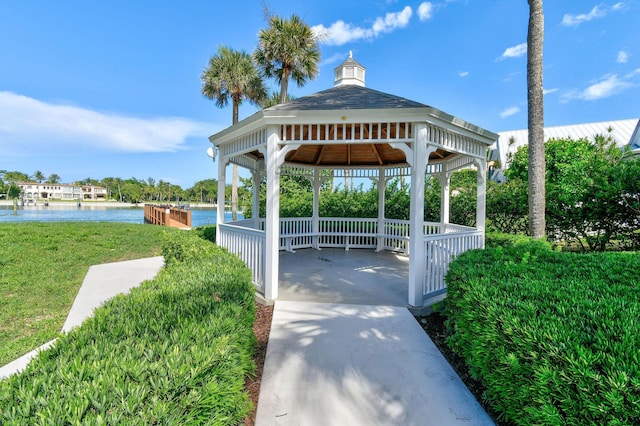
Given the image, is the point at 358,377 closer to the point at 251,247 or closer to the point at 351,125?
the point at 251,247

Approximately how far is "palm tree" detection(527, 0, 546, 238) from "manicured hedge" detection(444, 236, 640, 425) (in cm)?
332

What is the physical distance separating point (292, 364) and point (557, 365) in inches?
83.9

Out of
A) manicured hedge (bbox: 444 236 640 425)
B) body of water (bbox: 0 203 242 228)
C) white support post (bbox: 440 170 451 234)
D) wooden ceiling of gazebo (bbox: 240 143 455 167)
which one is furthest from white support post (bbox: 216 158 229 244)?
body of water (bbox: 0 203 242 228)

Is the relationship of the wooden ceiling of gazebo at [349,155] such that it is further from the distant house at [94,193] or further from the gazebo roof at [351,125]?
the distant house at [94,193]

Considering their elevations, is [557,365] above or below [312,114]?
below

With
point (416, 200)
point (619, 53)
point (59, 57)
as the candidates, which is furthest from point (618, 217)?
point (59, 57)

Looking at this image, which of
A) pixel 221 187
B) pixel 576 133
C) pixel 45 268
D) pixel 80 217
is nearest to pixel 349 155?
pixel 221 187

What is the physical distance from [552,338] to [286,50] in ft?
46.7

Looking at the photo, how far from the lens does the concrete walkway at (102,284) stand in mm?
3738

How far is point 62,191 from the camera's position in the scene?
102 metres

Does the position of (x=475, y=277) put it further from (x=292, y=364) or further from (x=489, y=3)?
(x=489, y=3)

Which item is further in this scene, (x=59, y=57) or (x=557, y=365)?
(x=59, y=57)

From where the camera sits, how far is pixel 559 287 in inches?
96.8

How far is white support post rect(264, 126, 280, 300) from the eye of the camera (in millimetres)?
4461
